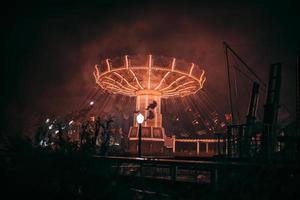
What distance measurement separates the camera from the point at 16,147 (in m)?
8.63

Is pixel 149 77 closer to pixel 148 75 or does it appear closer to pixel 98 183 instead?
pixel 148 75

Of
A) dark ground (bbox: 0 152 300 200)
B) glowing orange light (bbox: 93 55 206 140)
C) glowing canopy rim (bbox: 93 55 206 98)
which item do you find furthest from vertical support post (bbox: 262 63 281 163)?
glowing canopy rim (bbox: 93 55 206 98)

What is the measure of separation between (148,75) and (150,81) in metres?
1.47

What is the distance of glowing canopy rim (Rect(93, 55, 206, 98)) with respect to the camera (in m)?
26.6

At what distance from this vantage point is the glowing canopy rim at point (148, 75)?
2658cm

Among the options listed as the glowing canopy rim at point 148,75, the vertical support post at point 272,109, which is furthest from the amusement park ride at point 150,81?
the vertical support post at point 272,109

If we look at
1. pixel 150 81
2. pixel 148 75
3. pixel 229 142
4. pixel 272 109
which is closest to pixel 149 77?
pixel 148 75

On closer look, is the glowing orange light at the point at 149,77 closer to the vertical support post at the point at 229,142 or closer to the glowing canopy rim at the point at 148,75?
the glowing canopy rim at the point at 148,75

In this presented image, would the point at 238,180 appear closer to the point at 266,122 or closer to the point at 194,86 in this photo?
the point at 266,122

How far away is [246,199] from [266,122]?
5404 millimetres

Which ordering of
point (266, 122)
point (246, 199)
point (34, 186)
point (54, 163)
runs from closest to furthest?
point (246, 199) < point (34, 186) < point (54, 163) < point (266, 122)

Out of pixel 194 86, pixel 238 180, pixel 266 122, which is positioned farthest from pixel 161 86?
pixel 238 180

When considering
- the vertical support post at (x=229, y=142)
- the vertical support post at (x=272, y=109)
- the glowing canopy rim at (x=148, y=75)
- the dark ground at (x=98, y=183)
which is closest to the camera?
the dark ground at (x=98, y=183)

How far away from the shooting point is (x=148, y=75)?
27.8 m
